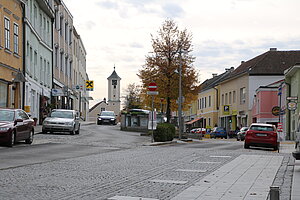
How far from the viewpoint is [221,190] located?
9.70 meters

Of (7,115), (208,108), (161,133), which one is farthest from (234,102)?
(7,115)

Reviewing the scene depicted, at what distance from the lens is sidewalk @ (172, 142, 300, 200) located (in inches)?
352

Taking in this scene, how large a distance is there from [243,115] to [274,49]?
1093cm

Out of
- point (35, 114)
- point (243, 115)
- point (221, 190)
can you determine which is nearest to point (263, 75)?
point (243, 115)

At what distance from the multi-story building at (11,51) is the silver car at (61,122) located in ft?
8.92

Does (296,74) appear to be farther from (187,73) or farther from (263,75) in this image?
(263,75)

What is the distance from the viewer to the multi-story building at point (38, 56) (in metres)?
37.3

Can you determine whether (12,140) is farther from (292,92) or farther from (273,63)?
(273,63)

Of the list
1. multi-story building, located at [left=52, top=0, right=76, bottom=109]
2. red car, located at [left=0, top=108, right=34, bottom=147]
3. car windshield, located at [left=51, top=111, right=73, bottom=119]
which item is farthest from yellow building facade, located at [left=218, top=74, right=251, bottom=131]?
red car, located at [left=0, top=108, right=34, bottom=147]

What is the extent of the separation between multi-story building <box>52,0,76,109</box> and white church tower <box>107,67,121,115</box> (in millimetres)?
96653

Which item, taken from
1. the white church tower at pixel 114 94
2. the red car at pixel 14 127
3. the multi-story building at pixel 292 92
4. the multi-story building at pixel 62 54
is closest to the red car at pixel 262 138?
the red car at pixel 14 127

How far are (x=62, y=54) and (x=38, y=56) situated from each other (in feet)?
47.5

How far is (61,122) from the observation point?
32.0 meters

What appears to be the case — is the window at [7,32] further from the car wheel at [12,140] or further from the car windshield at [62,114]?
the car wheel at [12,140]
